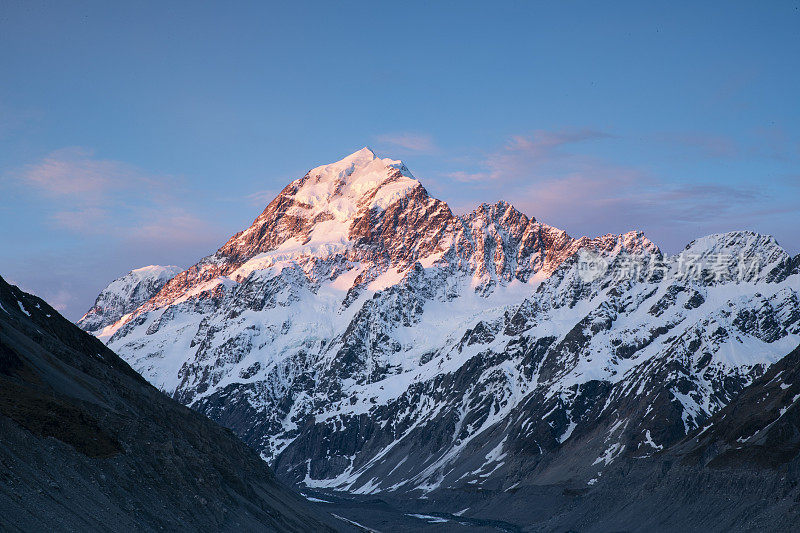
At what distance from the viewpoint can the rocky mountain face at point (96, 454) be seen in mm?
76875

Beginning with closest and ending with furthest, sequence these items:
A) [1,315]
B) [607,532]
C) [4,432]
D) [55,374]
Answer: [4,432], [55,374], [1,315], [607,532]

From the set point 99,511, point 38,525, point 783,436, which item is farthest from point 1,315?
point 783,436

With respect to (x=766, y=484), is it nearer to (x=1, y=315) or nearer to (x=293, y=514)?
(x=293, y=514)

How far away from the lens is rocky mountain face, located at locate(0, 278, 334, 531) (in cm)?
7688

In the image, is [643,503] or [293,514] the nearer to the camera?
[293,514]

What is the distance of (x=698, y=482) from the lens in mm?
181500

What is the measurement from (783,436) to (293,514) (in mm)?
93341

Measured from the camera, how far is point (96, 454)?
90438 millimetres

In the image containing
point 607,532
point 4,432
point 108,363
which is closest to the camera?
Result: point 4,432

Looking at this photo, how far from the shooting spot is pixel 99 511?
262ft

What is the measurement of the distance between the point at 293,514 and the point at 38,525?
277 feet

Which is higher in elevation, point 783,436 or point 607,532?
point 783,436

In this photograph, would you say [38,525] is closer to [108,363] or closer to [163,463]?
[163,463]

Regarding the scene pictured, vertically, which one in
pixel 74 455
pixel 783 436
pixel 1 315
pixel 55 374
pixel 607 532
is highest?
pixel 1 315
